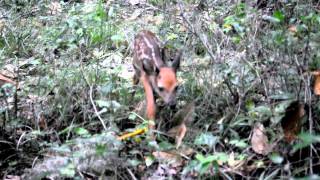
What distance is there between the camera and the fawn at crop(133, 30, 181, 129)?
5.25 m

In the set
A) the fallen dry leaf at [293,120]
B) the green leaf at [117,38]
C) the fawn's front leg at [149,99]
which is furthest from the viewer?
the green leaf at [117,38]

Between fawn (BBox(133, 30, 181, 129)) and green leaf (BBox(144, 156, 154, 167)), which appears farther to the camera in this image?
fawn (BBox(133, 30, 181, 129))

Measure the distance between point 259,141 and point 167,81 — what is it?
979 mm

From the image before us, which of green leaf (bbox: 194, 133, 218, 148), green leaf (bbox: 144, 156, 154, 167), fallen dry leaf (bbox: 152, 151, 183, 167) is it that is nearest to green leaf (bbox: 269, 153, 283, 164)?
green leaf (bbox: 194, 133, 218, 148)

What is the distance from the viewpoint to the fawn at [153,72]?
17.2 feet

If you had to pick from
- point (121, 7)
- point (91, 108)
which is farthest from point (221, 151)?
point (121, 7)

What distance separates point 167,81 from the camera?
5.25 meters

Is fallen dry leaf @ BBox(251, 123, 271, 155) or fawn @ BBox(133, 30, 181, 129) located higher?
fawn @ BBox(133, 30, 181, 129)

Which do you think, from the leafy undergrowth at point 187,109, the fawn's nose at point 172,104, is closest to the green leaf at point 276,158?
the leafy undergrowth at point 187,109

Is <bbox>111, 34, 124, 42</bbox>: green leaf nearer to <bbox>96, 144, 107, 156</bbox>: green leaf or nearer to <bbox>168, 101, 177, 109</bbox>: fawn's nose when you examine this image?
<bbox>168, 101, 177, 109</bbox>: fawn's nose

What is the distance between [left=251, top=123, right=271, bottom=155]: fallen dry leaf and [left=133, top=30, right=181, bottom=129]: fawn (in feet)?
2.62

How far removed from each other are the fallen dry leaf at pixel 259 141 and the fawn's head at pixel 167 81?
797mm

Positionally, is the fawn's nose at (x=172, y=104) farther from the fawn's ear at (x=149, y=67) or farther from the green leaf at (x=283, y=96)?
the green leaf at (x=283, y=96)

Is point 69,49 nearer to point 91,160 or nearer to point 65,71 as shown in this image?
point 65,71
